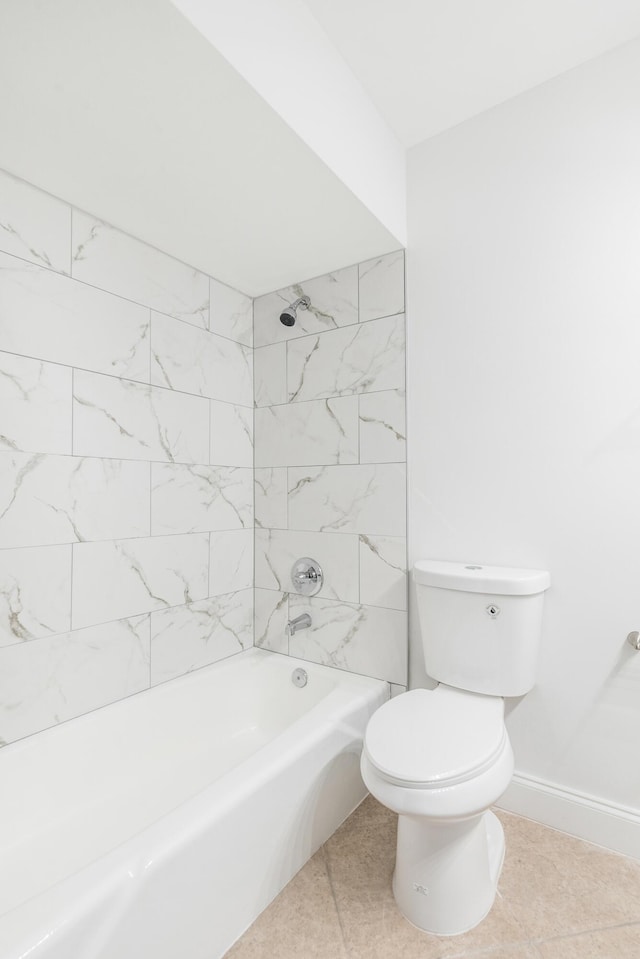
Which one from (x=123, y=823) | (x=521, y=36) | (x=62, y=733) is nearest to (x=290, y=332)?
(x=521, y=36)

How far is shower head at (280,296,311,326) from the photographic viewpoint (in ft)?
6.75

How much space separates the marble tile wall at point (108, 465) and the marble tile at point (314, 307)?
13 cm

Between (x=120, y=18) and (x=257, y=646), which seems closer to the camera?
(x=120, y=18)

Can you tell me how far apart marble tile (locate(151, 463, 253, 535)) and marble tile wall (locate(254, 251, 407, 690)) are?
0.09 metres

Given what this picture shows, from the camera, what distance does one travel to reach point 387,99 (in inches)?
68.3

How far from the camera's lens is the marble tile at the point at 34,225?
151cm

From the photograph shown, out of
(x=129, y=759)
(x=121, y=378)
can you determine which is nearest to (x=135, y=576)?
(x=129, y=759)

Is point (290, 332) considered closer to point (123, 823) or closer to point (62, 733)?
point (62, 733)

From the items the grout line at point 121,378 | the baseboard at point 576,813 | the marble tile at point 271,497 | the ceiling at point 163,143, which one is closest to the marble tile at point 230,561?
the marble tile at point 271,497

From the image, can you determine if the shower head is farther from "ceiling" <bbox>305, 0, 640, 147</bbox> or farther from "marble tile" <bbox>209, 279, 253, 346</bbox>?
A: "ceiling" <bbox>305, 0, 640, 147</bbox>

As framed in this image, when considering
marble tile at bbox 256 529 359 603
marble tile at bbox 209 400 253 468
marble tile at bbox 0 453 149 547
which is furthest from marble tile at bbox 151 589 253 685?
marble tile at bbox 209 400 253 468

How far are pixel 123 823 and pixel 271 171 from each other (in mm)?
2054

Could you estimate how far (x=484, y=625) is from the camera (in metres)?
1.61

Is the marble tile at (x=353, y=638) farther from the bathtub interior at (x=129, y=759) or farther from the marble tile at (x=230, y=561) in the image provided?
the marble tile at (x=230, y=561)
